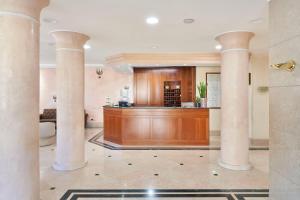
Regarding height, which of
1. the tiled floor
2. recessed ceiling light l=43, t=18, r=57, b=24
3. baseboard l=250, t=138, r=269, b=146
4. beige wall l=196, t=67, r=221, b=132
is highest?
recessed ceiling light l=43, t=18, r=57, b=24

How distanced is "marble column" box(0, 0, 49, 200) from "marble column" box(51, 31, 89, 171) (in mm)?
1729

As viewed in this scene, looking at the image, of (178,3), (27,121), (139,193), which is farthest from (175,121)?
(27,121)

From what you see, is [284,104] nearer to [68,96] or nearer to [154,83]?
[68,96]

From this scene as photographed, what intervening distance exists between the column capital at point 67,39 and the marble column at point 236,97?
2.91 m

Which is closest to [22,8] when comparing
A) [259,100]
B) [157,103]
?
[259,100]

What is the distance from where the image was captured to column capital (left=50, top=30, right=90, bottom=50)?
4.18 meters

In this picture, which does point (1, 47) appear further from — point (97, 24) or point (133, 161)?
point (133, 161)

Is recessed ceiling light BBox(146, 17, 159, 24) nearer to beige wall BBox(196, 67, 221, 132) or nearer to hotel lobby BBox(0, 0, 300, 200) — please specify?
hotel lobby BBox(0, 0, 300, 200)

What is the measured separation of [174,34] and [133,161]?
2.90 meters

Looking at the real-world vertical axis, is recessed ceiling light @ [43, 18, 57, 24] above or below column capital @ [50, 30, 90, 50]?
above

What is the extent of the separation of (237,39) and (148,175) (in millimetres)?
3140

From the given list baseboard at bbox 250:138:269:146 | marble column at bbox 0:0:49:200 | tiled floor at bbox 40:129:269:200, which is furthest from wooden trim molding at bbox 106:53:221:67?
marble column at bbox 0:0:49:200

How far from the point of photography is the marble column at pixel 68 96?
13.9 feet

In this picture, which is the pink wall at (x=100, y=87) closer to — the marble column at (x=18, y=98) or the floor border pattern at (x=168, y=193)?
the floor border pattern at (x=168, y=193)
